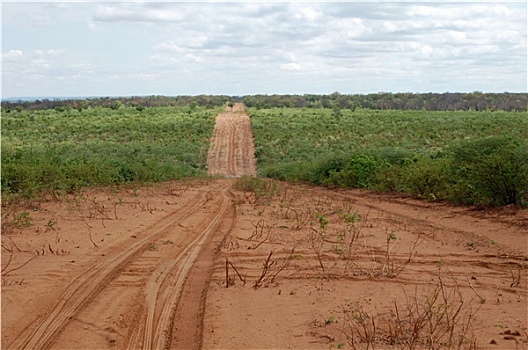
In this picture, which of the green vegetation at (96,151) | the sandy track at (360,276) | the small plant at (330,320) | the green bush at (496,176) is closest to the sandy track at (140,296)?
the sandy track at (360,276)

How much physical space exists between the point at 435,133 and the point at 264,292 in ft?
135

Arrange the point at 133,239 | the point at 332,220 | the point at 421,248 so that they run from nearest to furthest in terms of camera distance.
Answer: the point at 421,248
the point at 133,239
the point at 332,220

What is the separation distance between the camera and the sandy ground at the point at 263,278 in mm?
5809

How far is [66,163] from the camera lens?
820 inches

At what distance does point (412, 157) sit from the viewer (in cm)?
2247

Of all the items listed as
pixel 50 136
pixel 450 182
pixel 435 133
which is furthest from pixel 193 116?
pixel 450 182

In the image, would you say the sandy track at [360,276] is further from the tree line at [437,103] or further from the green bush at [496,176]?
the tree line at [437,103]

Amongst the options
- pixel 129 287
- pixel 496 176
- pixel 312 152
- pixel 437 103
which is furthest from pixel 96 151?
pixel 437 103

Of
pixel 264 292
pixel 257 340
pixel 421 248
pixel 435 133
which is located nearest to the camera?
pixel 257 340

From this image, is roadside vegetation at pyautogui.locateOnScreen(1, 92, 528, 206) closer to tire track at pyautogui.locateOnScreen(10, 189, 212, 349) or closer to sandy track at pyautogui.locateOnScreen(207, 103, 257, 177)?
sandy track at pyautogui.locateOnScreen(207, 103, 257, 177)

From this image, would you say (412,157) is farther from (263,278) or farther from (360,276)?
(263,278)

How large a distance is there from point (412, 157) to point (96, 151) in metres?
22.4

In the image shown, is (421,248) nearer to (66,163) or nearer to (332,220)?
(332,220)

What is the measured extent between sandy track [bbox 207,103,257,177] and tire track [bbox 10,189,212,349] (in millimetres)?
25019
